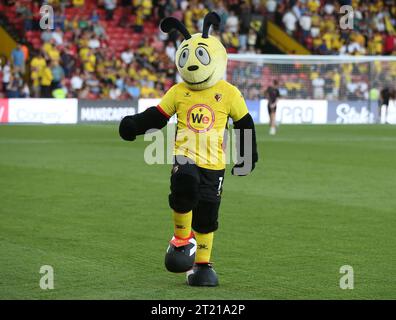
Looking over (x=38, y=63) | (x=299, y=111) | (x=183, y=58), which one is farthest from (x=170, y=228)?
(x=299, y=111)

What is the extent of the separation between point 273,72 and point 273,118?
7598 millimetres

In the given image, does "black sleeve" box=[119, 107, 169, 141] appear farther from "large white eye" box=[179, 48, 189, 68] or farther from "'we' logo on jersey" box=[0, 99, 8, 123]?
"'we' logo on jersey" box=[0, 99, 8, 123]

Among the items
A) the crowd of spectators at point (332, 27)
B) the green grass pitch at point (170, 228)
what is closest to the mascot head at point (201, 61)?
the green grass pitch at point (170, 228)

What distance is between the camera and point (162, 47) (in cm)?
3606

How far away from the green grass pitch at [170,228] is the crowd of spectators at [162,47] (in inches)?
481

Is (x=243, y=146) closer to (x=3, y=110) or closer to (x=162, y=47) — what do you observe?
(x=3, y=110)

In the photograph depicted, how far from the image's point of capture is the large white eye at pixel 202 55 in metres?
7.65

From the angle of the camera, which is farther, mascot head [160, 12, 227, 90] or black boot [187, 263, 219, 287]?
mascot head [160, 12, 227, 90]

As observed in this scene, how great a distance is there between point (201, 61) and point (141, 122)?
2.28ft

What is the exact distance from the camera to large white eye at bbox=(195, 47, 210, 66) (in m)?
7.65

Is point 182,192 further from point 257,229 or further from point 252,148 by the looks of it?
point 257,229

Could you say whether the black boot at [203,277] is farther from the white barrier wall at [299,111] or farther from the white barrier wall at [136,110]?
the white barrier wall at [299,111]

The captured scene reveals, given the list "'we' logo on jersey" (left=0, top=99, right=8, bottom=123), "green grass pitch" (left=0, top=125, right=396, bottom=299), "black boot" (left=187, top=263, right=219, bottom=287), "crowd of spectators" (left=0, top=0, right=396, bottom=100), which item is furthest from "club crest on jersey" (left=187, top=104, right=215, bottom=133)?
"crowd of spectators" (left=0, top=0, right=396, bottom=100)

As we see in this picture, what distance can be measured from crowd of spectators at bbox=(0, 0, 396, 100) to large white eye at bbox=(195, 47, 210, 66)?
23640 mm
